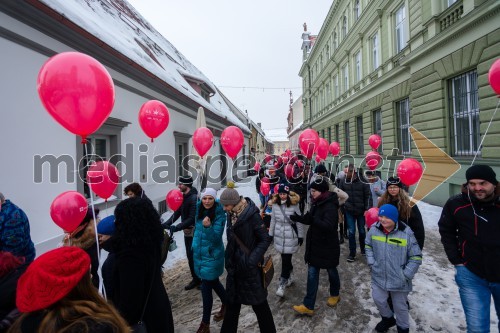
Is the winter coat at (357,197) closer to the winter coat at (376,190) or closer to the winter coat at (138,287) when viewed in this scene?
the winter coat at (376,190)

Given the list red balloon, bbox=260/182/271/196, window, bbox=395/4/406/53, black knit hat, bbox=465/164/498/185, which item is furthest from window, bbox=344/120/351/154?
black knit hat, bbox=465/164/498/185

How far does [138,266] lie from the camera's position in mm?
2037

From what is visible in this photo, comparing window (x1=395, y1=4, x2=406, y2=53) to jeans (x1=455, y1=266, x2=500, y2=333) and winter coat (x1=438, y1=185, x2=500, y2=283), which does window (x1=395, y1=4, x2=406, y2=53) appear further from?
jeans (x1=455, y1=266, x2=500, y2=333)

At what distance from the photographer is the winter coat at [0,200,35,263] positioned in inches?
96.6

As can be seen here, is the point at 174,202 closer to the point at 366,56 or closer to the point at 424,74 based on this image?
the point at 424,74

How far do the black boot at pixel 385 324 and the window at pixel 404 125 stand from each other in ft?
33.4

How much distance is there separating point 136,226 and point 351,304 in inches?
119

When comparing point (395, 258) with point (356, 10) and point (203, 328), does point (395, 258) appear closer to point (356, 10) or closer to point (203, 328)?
point (203, 328)

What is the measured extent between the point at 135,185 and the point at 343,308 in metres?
3.28

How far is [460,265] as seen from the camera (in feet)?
8.10

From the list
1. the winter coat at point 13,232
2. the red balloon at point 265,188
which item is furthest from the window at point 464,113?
the winter coat at point 13,232

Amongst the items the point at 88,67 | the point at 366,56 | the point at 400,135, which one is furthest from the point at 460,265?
the point at 366,56

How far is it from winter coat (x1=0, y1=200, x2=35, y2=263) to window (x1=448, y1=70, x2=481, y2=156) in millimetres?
9917

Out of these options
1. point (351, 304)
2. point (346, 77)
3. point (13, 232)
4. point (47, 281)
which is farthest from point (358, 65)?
point (47, 281)
